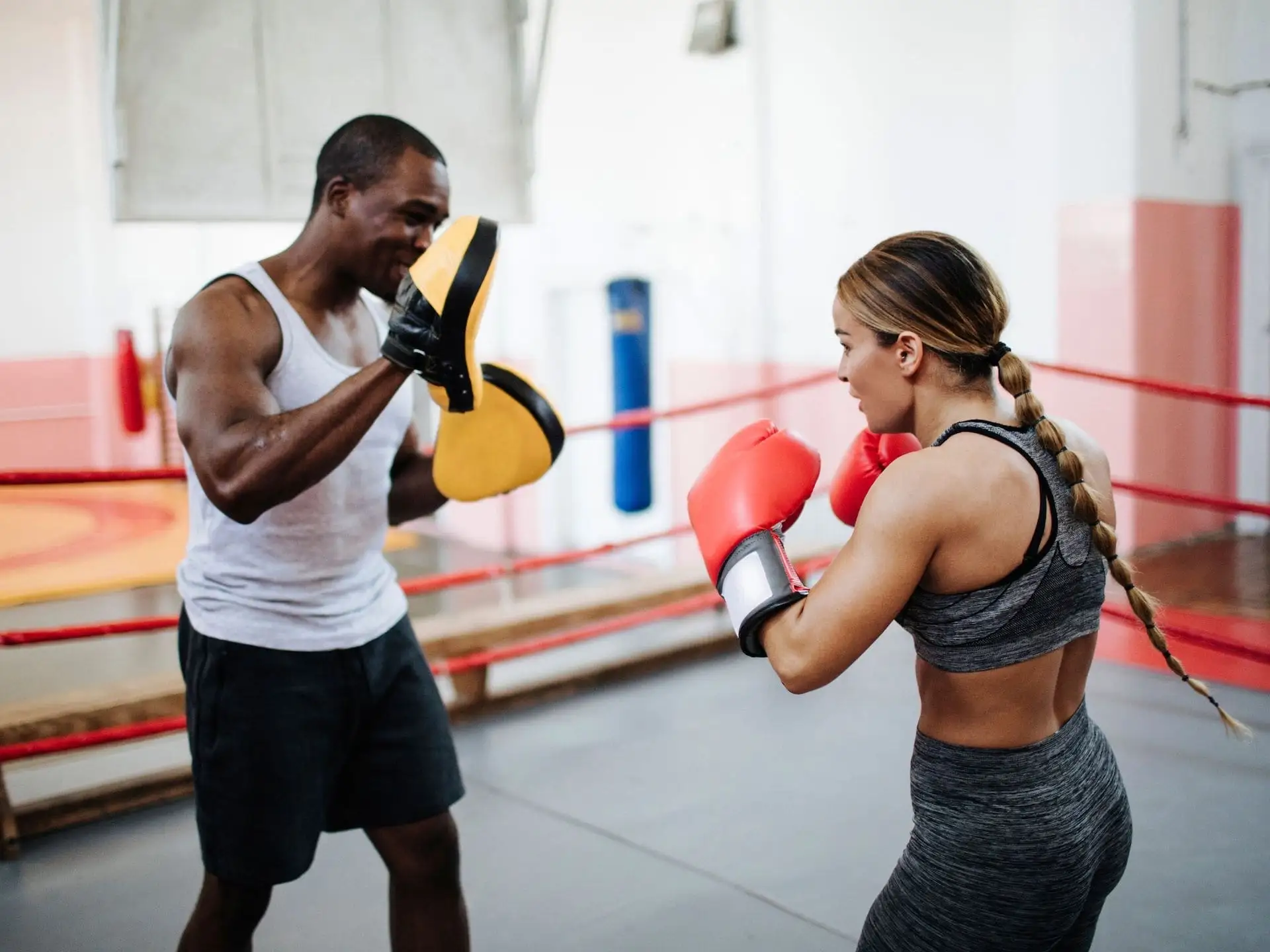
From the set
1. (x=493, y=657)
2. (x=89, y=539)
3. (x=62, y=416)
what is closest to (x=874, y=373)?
(x=493, y=657)

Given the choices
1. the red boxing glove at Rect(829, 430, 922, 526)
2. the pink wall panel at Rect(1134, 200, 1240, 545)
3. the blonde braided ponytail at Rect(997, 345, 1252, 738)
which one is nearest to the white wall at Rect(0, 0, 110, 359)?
the pink wall panel at Rect(1134, 200, 1240, 545)

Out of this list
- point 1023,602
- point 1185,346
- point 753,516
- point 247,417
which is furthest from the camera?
point 1185,346

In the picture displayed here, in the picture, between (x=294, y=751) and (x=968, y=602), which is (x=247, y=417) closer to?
(x=294, y=751)

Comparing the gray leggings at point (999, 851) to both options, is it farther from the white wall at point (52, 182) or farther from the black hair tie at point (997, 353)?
the white wall at point (52, 182)

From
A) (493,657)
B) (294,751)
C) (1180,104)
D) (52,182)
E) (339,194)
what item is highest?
(52,182)

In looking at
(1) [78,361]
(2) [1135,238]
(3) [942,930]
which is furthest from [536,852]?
(1) [78,361]

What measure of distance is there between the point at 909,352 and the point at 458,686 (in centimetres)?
255

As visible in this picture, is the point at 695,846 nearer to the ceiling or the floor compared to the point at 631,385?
nearer to the floor

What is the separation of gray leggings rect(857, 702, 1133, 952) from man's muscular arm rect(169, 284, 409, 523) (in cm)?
76

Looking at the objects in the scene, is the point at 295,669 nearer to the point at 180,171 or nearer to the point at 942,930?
the point at 942,930

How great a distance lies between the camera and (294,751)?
1.51 m

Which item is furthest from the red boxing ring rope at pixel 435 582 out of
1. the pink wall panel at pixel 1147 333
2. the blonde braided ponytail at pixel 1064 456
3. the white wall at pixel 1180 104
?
the white wall at pixel 1180 104

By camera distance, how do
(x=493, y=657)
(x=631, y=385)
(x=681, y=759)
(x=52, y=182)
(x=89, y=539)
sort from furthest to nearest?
1. (x=52, y=182)
2. (x=89, y=539)
3. (x=631, y=385)
4. (x=493, y=657)
5. (x=681, y=759)

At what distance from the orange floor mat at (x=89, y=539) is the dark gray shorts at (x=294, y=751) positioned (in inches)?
119
